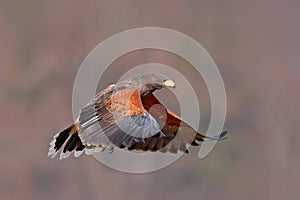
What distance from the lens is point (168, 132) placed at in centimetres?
551

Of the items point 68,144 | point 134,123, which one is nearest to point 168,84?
point 134,123

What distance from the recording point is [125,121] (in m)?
5.31

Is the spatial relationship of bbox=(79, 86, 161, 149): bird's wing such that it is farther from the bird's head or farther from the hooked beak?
the hooked beak

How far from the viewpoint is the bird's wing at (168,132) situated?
544 centimetres

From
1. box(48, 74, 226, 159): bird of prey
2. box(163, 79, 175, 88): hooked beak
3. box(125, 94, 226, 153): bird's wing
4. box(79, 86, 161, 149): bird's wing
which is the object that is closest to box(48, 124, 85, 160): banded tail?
box(48, 74, 226, 159): bird of prey

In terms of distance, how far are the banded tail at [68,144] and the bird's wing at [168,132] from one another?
0.44 m

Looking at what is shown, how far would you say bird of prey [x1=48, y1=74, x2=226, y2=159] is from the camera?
207 inches

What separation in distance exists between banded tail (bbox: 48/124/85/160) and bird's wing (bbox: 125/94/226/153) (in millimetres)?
443

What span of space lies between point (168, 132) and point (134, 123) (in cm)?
32

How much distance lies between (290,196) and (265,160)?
17.0 inches

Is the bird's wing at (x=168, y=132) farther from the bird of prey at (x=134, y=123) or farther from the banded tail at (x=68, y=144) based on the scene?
the banded tail at (x=68, y=144)

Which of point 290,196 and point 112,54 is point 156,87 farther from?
point 290,196

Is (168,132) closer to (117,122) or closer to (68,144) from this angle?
(117,122)

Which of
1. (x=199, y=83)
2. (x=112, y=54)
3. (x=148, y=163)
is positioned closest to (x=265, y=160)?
(x=199, y=83)
